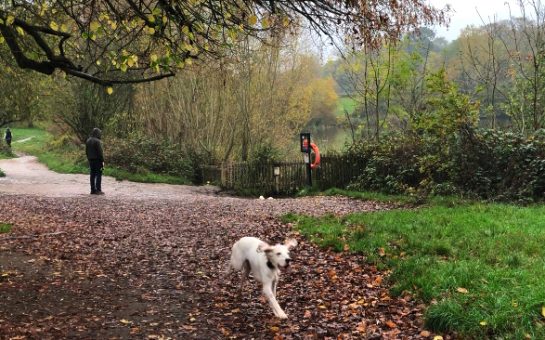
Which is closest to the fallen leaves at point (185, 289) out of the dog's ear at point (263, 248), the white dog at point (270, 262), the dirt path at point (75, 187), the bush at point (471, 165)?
the white dog at point (270, 262)

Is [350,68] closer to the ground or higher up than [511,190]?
higher up

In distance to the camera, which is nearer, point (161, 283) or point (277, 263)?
point (277, 263)

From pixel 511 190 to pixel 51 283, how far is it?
442 inches

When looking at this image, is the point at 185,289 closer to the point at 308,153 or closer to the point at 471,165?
the point at 471,165

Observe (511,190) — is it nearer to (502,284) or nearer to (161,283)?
(502,284)

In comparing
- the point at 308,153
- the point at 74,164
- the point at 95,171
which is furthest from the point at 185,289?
the point at 74,164

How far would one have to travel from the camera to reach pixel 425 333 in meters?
5.27

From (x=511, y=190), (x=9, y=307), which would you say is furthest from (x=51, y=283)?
(x=511, y=190)

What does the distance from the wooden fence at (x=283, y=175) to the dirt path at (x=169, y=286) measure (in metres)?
7.68

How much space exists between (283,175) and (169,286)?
47.5 feet

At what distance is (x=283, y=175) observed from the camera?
2152 cm

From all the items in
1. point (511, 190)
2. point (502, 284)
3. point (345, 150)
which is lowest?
point (502, 284)

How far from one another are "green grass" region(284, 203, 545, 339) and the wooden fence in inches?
336

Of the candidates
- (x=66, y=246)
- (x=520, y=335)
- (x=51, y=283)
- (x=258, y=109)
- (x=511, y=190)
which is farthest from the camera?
(x=258, y=109)
